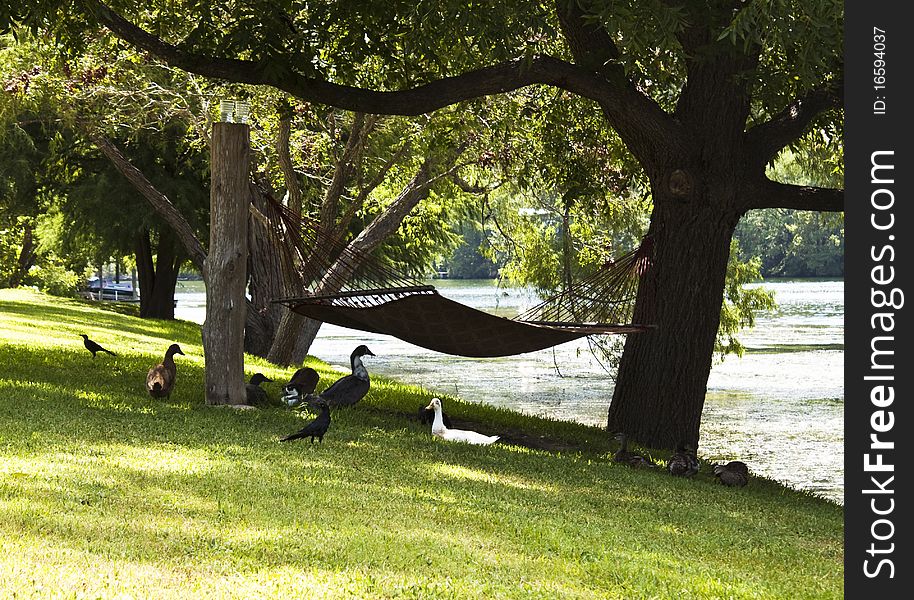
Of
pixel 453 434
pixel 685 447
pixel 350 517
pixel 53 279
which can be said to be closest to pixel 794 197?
pixel 685 447

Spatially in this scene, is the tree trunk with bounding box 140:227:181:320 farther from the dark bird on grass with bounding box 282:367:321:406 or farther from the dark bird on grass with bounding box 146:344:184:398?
the dark bird on grass with bounding box 146:344:184:398

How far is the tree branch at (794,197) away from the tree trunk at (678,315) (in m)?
0.22

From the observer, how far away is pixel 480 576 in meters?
3.71

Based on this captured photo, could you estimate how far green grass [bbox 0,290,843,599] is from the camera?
3.56 m

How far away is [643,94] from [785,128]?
3.89 feet

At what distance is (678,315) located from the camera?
8.12 metres

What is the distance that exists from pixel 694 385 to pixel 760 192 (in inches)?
58.4

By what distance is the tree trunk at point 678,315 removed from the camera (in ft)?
26.5

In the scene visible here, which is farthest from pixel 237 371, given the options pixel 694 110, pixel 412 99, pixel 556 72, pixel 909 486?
pixel 909 486

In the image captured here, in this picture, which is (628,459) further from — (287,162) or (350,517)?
(287,162)

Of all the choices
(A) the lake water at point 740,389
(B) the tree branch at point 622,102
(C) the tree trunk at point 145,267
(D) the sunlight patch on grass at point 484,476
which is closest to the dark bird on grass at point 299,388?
(D) the sunlight patch on grass at point 484,476

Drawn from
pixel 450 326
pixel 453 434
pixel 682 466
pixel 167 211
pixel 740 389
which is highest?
pixel 167 211

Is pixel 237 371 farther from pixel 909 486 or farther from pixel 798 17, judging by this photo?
pixel 909 486

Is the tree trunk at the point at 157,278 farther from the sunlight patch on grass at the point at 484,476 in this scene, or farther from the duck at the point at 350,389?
the sunlight patch on grass at the point at 484,476
